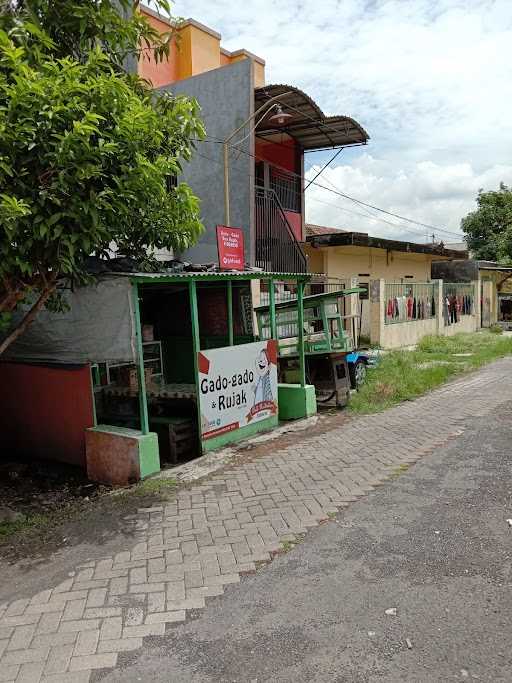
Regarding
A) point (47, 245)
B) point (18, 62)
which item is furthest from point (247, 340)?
point (18, 62)

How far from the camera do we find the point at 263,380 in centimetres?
746

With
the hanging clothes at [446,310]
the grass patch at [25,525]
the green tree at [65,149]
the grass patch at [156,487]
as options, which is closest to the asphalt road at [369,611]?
the grass patch at [156,487]

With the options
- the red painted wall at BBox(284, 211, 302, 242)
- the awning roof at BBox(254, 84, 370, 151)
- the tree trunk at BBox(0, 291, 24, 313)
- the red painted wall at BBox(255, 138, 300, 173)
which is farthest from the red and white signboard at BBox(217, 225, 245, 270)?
the red painted wall at BBox(255, 138, 300, 173)

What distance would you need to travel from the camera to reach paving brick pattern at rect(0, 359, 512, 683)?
3.02 meters

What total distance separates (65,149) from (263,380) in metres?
4.36

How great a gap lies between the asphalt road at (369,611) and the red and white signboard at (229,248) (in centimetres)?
440

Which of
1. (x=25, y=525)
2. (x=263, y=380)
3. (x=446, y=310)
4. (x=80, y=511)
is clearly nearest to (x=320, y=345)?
(x=263, y=380)

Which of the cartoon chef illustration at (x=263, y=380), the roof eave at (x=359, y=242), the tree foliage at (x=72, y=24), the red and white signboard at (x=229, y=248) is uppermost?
the tree foliage at (x=72, y=24)

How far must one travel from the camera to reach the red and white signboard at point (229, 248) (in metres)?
7.93

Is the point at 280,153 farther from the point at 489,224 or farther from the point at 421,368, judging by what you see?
→ the point at 489,224

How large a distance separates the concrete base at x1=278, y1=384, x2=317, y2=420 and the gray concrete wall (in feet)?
14.4

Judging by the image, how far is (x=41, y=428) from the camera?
6770 millimetres

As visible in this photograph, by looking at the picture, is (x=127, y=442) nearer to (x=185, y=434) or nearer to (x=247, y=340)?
(x=185, y=434)

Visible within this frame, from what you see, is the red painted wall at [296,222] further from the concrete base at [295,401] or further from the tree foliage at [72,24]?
the tree foliage at [72,24]
